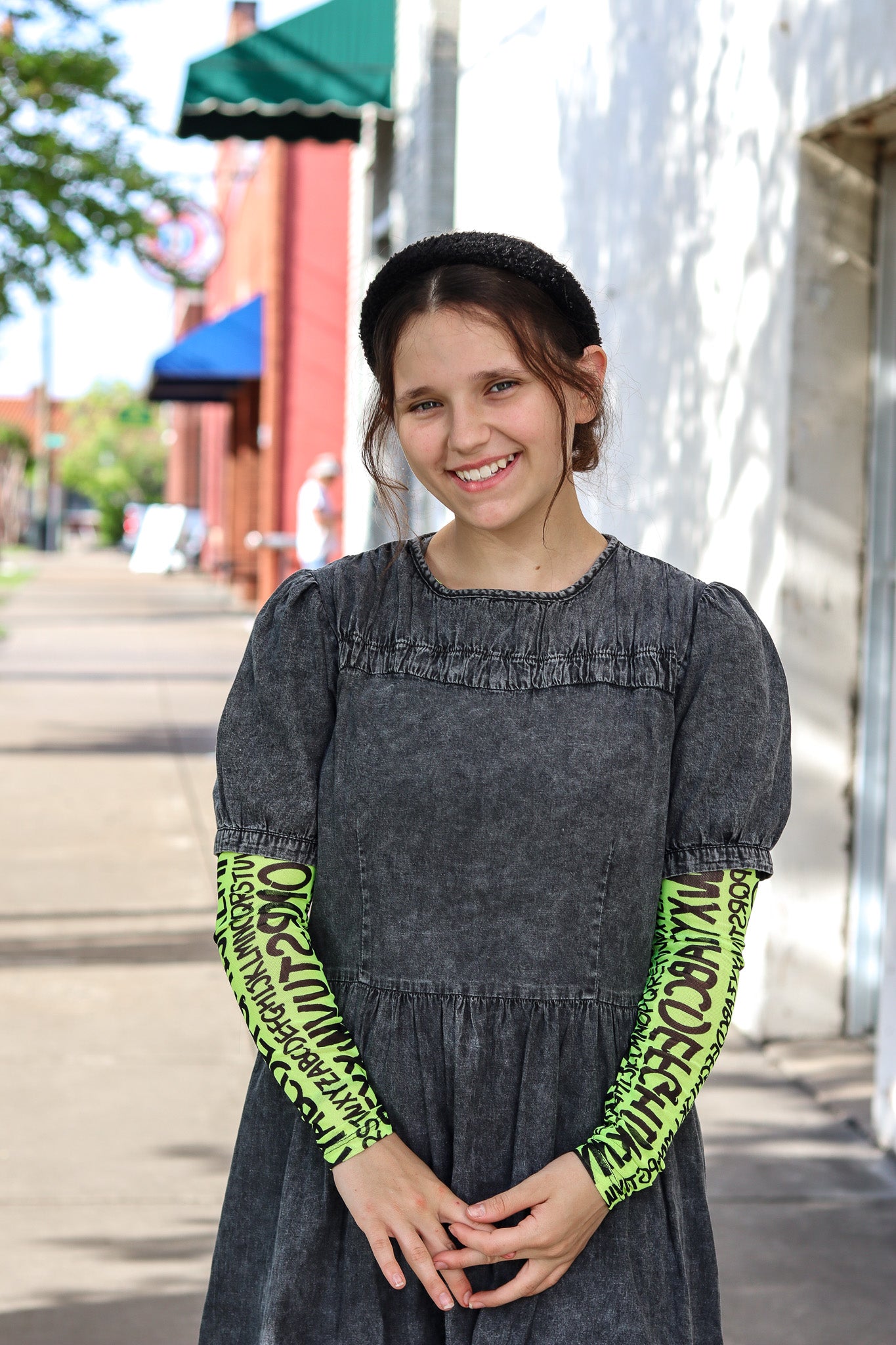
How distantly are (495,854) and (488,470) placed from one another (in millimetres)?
418

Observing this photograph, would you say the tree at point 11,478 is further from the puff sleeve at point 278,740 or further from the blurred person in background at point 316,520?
the puff sleeve at point 278,740

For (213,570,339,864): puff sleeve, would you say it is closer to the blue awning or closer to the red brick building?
the red brick building

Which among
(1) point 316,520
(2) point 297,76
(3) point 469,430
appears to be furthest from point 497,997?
(1) point 316,520

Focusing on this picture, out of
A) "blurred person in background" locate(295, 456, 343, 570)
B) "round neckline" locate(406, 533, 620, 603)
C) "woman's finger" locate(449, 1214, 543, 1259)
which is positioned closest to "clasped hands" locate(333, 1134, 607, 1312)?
"woman's finger" locate(449, 1214, 543, 1259)

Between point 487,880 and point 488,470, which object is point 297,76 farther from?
point 487,880

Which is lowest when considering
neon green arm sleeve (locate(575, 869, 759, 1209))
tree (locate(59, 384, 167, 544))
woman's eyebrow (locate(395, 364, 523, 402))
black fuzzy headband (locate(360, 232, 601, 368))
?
neon green arm sleeve (locate(575, 869, 759, 1209))

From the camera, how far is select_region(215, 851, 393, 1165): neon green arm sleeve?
1.70m

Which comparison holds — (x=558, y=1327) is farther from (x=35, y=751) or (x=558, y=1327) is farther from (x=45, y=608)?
(x=45, y=608)

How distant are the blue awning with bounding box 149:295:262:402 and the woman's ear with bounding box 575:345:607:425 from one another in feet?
66.3

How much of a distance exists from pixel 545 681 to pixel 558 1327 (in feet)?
2.21

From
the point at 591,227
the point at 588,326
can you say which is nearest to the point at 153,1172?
the point at 588,326

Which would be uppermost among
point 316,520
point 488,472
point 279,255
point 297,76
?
point 279,255

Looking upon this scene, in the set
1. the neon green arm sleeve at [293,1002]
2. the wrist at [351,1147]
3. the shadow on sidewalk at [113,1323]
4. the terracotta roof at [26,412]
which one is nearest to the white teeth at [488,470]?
the neon green arm sleeve at [293,1002]

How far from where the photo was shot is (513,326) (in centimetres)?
175
